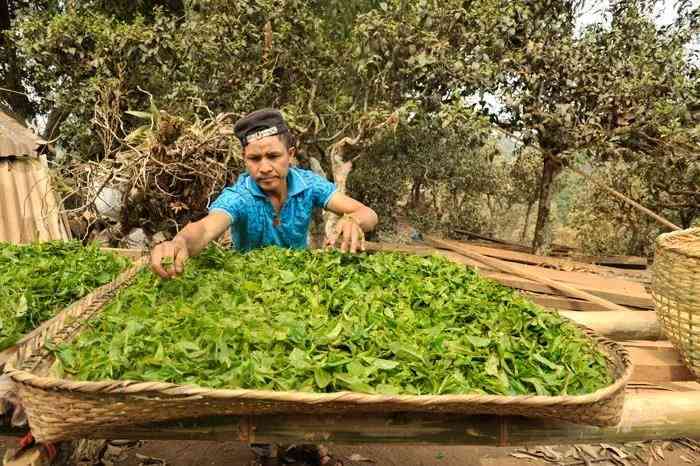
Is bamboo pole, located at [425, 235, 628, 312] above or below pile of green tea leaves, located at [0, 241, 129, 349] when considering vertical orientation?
below

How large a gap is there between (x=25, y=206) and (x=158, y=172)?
7.23 ft

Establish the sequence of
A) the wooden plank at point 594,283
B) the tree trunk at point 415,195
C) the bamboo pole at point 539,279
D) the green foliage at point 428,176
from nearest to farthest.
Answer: the bamboo pole at point 539,279
the wooden plank at point 594,283
the green foliage at point 428,176
the tree trunk at point 415,195

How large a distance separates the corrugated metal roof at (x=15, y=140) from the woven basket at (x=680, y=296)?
603 cm

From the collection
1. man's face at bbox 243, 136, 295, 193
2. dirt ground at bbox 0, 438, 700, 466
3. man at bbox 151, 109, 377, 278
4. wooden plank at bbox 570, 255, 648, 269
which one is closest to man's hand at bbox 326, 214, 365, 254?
man at bbox 151, 109, 377, 278

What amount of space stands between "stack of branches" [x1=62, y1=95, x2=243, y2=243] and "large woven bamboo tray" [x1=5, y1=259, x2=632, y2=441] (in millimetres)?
2911

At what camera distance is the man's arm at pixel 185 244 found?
194 centimetres

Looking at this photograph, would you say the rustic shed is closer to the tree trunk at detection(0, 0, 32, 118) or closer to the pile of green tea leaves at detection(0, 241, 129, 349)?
the pile of green tea leaves at detection(0, 241, 129, 349)

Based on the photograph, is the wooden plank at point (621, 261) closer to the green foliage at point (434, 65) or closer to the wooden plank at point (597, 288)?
the green foliage at point (434, 65)

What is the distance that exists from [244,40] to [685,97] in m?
5.22

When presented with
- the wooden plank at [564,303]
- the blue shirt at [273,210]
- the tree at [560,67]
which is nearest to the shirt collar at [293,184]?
the blue shirt at [273,210]

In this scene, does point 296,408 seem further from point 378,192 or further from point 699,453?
point 378,192

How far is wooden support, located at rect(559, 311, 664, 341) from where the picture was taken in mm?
2646

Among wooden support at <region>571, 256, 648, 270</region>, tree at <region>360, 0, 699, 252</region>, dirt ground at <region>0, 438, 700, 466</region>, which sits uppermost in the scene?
tree at <region>360, 0, 699, 252</region>

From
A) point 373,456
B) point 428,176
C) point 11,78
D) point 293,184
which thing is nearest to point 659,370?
point 373,456
